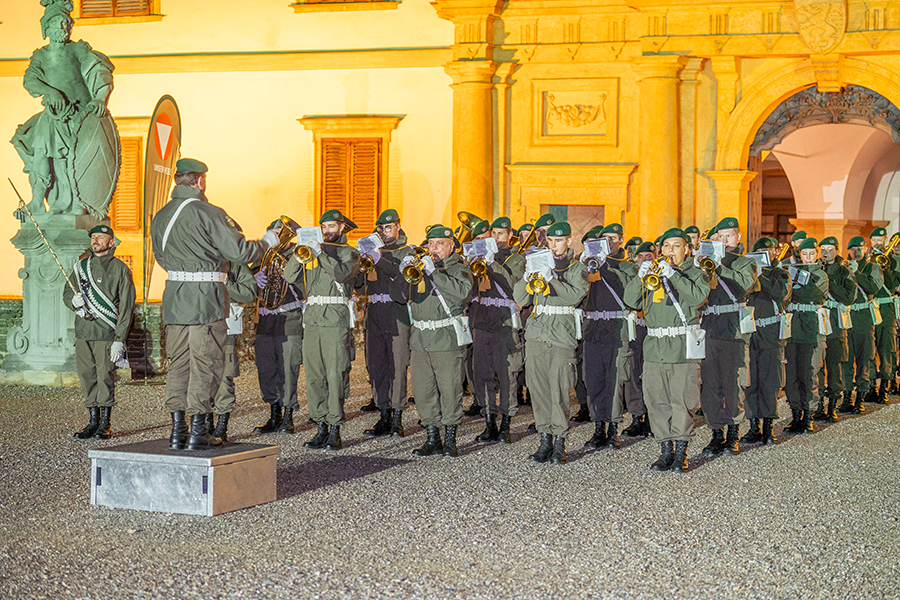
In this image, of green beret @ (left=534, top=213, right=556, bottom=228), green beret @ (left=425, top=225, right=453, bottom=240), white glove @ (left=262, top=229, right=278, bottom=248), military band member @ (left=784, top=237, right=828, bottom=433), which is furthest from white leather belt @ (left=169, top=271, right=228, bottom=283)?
military band member @ (left=784, top=237, right=828, bottom=433)

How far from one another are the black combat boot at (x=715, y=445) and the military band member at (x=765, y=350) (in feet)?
2.18

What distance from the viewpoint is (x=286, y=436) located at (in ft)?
31.1

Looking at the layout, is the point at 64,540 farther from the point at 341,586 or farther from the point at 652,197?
the point at 652,197

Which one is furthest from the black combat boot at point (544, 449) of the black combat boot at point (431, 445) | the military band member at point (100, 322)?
the military band member at point (100, 322)

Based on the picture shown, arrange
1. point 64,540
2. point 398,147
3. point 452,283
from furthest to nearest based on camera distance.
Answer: point 398,147
point 452,283
point 64,540

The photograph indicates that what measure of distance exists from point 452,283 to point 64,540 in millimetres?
3889

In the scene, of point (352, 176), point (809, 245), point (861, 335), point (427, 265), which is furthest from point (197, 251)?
point (352, 176)

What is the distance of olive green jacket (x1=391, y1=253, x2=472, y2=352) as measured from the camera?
8766 millimetres

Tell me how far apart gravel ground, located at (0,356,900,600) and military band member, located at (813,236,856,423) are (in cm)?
212

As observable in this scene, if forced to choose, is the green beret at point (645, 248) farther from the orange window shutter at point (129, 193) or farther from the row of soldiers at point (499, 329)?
the orange window shutter at point (129, 193)

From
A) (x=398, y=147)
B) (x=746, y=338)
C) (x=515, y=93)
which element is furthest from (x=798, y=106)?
(x=746, y=338)

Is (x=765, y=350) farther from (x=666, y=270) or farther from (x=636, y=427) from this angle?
(x=666, y=270)

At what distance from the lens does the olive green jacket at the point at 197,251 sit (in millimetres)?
6773

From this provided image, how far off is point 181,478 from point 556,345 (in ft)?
10.6
